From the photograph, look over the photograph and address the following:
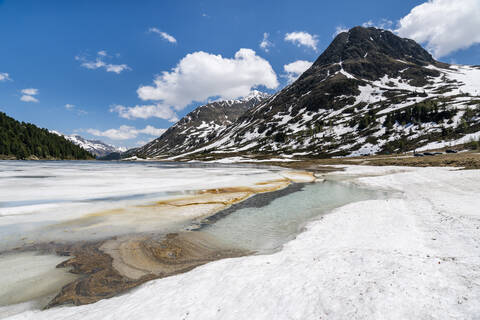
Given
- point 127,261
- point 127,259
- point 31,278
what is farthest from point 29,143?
point 127,261

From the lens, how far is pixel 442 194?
2012 cm

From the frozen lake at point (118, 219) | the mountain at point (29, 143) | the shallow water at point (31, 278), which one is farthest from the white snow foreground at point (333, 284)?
the mountain at point (29, 143)

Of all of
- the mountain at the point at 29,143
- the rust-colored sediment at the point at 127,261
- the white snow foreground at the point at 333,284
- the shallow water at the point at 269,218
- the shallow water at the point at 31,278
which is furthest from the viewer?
the mountain at the point at 29,143

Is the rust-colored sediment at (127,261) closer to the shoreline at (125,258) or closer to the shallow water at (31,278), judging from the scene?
the shoreline at (125,258)

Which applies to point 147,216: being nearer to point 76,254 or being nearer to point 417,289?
point 76,254

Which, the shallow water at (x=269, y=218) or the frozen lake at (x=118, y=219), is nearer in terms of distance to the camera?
the frozen lake at (x=118, y=219)

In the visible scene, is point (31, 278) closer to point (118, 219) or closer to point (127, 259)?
point (127, 259)

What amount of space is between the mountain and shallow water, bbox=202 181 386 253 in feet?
563

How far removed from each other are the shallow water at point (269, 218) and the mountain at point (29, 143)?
171693 millimetres

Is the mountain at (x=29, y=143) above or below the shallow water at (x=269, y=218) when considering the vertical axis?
above

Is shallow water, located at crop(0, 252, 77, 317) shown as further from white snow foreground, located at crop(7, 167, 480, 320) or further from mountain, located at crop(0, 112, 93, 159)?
mountain, located at crop(0, 112, 93, 159)

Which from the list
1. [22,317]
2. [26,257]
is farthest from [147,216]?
[22,317]

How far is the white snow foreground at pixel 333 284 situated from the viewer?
5.56 metres

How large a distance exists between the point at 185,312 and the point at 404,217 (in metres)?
15.2
